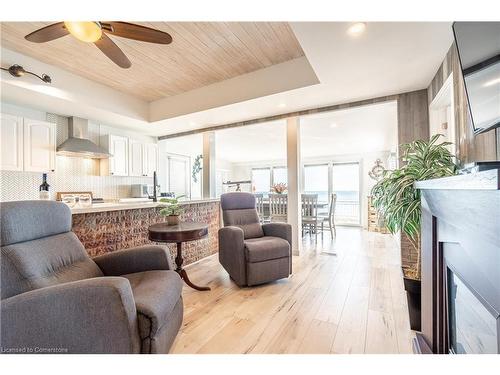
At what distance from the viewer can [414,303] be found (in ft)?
5.42

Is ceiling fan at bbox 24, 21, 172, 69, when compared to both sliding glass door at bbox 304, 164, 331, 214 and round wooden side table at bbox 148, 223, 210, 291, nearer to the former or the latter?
round wooden side table at bbox 148, 223, 210, 291

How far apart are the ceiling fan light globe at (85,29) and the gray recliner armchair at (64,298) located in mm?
1172

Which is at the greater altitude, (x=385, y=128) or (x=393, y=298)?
(x=385, y=128)

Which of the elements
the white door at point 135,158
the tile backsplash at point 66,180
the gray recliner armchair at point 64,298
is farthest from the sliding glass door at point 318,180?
the gray recliner armchair at point 64,298

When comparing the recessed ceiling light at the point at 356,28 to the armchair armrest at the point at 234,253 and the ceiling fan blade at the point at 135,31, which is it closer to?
the ceiling fan blade at the point at 135,31

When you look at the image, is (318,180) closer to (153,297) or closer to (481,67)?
(481,67)

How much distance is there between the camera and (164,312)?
4.10 feet

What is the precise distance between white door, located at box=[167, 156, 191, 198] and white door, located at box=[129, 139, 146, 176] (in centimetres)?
133
